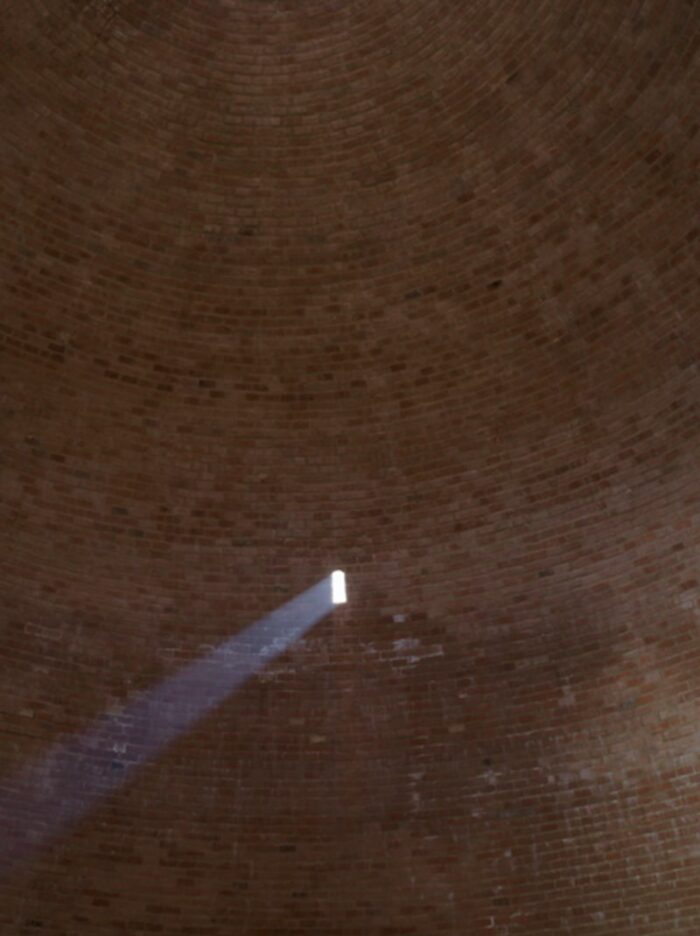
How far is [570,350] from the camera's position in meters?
11.4

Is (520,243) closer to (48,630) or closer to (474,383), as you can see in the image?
(474,383)

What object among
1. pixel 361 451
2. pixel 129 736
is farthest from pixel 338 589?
pixel 129 736

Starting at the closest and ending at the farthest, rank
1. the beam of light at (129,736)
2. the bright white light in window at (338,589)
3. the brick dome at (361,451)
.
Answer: the beam of light at (129,736) < the brick dome at (361,451) < the bright white light in window at (338,589)

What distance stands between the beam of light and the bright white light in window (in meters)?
0.03

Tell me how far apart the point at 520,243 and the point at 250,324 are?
8.06 ft

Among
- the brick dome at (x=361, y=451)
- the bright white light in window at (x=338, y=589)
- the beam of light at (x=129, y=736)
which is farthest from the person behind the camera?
the bright white light in window at (x=338, y=589)

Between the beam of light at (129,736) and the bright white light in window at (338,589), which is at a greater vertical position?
the bright white light in window at (338,589)

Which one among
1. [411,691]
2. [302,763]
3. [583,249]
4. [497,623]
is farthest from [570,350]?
[302,763]

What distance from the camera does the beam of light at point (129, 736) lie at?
33.2 ft

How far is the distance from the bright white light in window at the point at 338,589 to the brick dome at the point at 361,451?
0.22 feet

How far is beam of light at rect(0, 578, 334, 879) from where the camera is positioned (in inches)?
399

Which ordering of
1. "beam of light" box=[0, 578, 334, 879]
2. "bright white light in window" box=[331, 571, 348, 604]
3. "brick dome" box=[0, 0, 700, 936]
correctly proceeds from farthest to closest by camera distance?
"bright white light in window" box=[331, 571, 348, 604] → "brick dome" box=[0, 0, 700, 936] → "beam of light" box=[0, 578, 334, 879]

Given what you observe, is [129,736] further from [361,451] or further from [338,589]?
[361,451]

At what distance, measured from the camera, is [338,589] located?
11562mm
